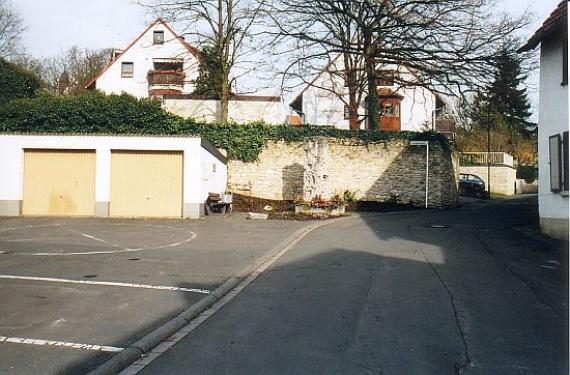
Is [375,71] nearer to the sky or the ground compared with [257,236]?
nearer to the sky

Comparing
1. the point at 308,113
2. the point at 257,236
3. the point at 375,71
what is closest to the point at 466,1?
the point at 375,71

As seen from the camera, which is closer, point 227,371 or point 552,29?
point 227,371

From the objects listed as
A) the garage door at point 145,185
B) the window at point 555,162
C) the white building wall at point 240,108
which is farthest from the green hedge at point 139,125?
the window at point 555,162

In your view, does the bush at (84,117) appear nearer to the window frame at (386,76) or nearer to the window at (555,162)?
the window frame at (386,76)

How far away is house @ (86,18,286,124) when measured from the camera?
3634cm

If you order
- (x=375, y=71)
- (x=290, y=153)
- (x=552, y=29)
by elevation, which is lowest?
(x=290, y=153)

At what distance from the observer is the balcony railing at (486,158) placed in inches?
1737

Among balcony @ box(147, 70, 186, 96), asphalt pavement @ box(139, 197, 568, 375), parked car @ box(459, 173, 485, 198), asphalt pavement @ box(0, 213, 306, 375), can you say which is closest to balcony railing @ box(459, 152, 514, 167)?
parked car @ box(459, 173, 485, 198)

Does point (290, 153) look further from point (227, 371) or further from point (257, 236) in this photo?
point (227, 371)

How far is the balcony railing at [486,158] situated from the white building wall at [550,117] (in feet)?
89.6

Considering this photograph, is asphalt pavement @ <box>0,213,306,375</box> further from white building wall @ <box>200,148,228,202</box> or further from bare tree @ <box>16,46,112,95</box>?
bare tree @ <box>16,46,112,95</box>

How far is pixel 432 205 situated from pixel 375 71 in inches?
295

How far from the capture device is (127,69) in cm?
4847

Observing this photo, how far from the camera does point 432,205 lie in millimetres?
27625
